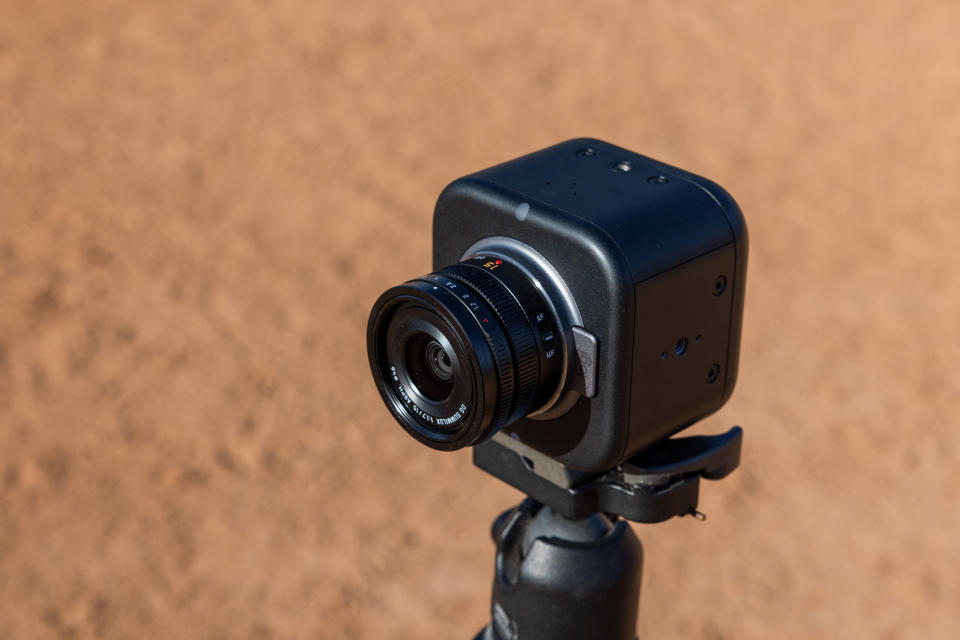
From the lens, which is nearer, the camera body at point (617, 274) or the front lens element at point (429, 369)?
the camera body at point (617, 274)

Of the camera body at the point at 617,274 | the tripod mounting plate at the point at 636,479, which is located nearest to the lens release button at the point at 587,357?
the camera body at the point at 617,274

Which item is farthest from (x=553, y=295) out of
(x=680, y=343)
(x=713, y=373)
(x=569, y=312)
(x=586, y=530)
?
(x=586, y=530)

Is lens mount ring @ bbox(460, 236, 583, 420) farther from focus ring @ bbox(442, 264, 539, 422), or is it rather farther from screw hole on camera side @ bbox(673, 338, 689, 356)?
screw hole on camera side @ bbox(673, 338, 689, 356)

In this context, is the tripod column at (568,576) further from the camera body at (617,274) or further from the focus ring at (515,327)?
the focus ring at (515,327)

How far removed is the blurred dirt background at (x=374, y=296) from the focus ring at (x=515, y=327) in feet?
10.3

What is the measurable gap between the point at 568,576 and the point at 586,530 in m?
0.11

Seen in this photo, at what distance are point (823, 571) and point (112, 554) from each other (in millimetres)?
3150

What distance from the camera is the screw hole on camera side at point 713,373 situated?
8.26 ft

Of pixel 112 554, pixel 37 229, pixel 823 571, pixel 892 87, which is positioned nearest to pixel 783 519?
pixel 823 571

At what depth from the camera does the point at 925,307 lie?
6.79 metres

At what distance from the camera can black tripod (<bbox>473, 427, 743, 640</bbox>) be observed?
8.30ft

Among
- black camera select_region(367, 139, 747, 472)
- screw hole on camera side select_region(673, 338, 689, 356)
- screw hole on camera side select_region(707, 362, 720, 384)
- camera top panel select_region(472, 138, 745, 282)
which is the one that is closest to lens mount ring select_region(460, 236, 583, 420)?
black camera select_region(367, 139, 747, 472)

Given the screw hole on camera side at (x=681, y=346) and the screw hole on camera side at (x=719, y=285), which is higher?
the screw hole on camera side at (x=719, y=285)

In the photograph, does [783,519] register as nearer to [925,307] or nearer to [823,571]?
[823,571]
